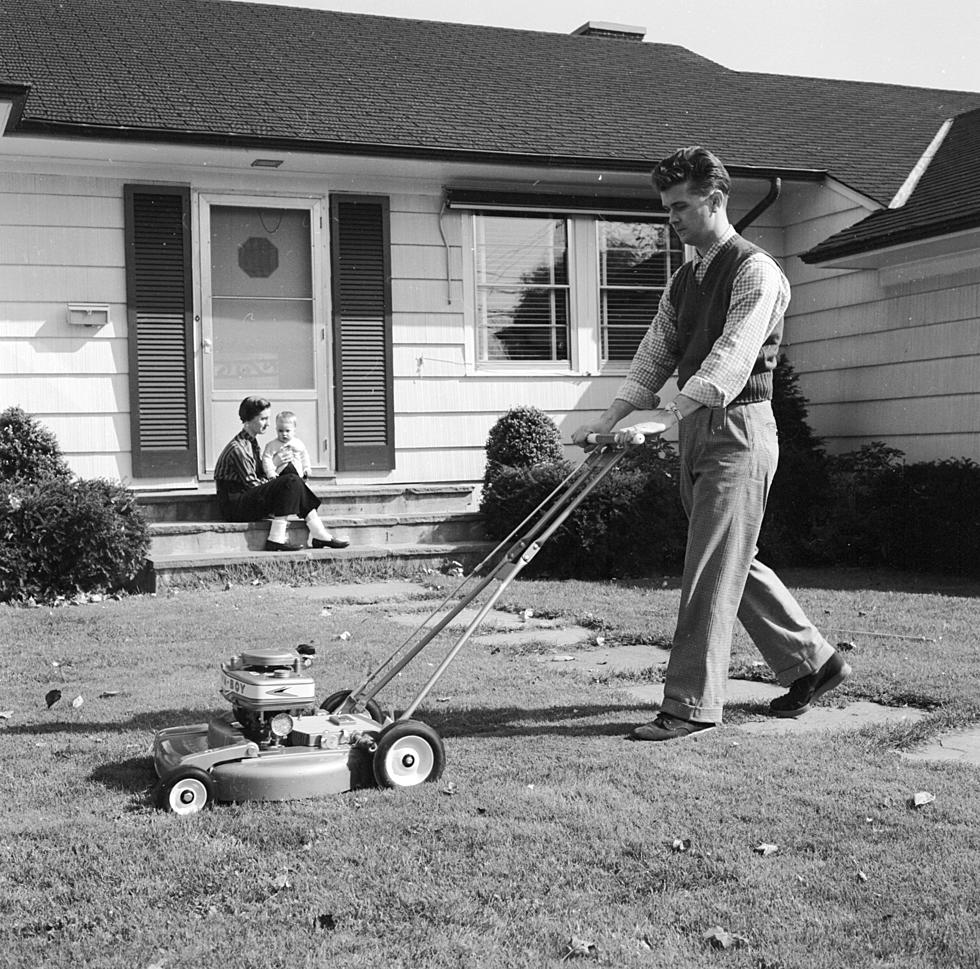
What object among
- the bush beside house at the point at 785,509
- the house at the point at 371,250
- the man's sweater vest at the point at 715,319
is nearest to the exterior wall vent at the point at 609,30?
the house at the point at 371,250

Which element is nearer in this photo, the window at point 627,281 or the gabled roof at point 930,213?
the gabled roof at point 930,213

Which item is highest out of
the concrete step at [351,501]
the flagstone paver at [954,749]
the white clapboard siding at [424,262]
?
the white clapboard siding at [424,262]

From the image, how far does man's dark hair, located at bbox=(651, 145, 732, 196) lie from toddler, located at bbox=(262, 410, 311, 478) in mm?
6176

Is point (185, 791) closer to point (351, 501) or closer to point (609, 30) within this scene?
point (351, 501)

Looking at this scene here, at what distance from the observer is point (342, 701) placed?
14.1 ft

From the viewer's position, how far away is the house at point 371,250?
10430 mm

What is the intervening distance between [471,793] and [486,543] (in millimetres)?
6512

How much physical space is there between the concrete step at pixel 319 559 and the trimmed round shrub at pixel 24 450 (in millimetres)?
1075

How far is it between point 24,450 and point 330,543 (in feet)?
7.59

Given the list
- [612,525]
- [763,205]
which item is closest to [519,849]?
[612,525]

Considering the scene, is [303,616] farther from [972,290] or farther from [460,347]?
[972,290]

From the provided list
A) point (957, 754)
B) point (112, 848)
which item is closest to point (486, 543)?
point (957, 754)

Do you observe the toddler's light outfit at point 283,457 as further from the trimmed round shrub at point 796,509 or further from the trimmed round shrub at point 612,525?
the trimmed round shrub at point 796,509

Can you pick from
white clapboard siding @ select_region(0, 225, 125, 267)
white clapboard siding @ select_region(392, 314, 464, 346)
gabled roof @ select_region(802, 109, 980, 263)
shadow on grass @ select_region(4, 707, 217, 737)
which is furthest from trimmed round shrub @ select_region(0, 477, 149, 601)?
gabled roof @ select_region(802, 109, 980, 263)
